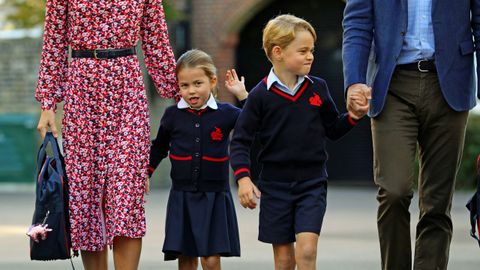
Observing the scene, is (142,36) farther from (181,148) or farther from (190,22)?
(190,22)

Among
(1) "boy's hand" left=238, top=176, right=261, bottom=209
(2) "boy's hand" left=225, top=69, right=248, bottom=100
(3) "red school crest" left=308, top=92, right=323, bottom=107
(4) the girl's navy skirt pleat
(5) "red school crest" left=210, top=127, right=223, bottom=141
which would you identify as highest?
(2) "boy's hand" left=225, top=69, right=248, bottom=100

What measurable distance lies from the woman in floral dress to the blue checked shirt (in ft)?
4.38

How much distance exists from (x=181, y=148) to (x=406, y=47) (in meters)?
1.25

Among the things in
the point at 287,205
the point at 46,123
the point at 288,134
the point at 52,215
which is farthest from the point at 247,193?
the point at 46,123

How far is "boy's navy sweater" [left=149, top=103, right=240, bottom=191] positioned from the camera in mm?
6035

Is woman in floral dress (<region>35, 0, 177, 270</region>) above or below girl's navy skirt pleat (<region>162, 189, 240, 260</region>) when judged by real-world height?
above

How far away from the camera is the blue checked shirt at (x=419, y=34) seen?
563 centimetres

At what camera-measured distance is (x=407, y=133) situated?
5.63m

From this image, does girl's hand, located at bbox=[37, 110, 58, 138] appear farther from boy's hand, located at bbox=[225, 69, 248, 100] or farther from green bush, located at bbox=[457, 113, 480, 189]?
green bush, located at bbox=[457, 113, 480, 189]

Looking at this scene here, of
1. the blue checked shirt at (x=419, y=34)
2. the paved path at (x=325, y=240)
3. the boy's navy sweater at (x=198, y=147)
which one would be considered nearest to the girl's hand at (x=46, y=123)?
the boy's navy sweater at (x=198, y=147)

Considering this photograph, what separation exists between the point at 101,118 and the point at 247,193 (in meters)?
0.87

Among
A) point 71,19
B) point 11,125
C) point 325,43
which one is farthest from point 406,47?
point 11,125

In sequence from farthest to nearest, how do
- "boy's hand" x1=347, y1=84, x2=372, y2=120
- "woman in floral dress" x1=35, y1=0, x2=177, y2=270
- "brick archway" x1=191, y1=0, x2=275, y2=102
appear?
"brick archway" x1=191, y1=0, x2=275, y2=102 < "woman in floral dress" x1=35, y1=0, x2=177, y2=270 < "boy's hand" x1=347, y1=84, x2=372, y2=120

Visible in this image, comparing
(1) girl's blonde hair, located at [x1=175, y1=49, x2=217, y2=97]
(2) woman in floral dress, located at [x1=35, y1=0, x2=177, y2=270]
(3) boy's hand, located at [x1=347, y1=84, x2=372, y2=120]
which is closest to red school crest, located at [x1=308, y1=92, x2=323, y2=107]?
(3) boy's hand, located at [x1=347, y1=84, x2=372, y2=120]
